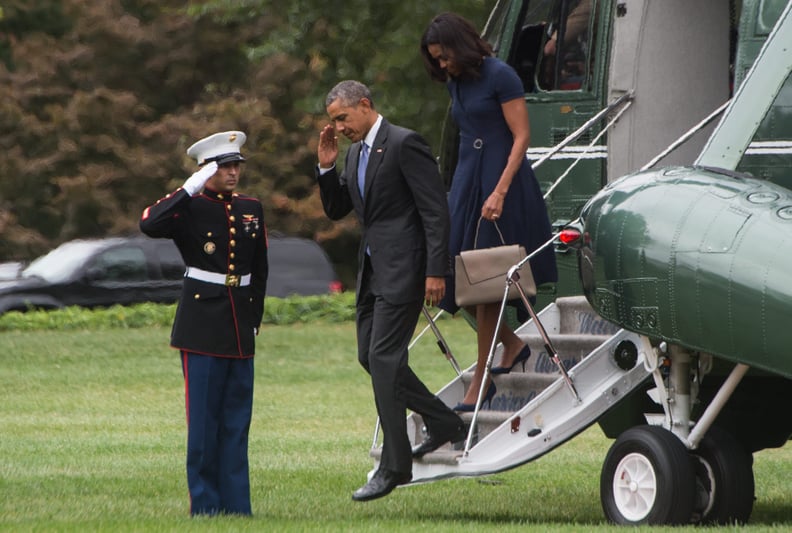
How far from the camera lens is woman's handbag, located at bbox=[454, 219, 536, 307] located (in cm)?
829

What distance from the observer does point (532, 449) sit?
8.18m

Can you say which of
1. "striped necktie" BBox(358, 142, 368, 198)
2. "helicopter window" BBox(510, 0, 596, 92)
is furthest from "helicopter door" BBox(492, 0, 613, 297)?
"striped necktie" BBox(358, 142, 368, 198)

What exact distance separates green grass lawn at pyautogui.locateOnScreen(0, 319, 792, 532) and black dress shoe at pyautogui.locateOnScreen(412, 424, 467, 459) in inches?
13.3

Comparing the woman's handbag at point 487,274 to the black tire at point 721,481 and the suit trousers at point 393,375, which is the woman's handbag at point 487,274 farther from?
the black tire at point 721,481

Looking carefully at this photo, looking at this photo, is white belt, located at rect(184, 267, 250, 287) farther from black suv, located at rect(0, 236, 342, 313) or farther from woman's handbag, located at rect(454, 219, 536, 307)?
black suv, located at rect(0, 236, 342, 313)

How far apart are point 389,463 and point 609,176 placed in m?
2.86

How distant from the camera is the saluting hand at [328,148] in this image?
8361 millimetres

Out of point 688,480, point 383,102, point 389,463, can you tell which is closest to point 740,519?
point 688,480

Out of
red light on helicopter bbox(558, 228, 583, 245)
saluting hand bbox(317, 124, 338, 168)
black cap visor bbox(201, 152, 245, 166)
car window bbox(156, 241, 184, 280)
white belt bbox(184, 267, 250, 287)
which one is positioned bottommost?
car window bbox(156, 241, 184, 280)

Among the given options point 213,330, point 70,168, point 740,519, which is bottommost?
point 70,168

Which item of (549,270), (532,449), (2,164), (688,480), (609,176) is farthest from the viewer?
(2,164)

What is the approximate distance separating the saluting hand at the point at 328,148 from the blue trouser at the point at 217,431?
1.07 m

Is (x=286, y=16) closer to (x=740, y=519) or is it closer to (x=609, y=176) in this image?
(x=609, y=176)

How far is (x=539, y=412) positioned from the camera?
330 inches
